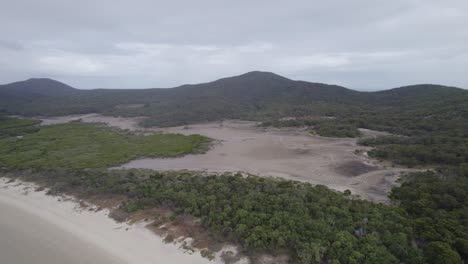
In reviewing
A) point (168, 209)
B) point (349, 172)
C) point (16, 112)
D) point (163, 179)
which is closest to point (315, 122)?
point (349, 172)

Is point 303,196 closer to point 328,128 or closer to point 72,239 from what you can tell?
point 72,239

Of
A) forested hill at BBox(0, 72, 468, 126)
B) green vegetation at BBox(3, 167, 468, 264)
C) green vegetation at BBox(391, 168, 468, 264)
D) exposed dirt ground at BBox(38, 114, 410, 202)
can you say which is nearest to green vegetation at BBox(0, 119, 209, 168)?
exposed dirt ground at BBox(38, 114, 410, 202)

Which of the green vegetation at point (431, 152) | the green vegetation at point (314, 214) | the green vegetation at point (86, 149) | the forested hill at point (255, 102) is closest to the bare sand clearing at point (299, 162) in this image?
the green vegetation at point (431, 152)

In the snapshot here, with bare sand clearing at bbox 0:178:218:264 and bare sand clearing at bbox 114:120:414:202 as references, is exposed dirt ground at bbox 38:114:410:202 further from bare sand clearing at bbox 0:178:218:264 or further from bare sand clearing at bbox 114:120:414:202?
bare sand clearing at bbox 0:178:218:264

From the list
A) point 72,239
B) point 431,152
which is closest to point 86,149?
point 72,239

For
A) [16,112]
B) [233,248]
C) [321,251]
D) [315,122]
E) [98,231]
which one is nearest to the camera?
[321,251]

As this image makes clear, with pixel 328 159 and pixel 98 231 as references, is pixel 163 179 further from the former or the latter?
pixel 328 159
